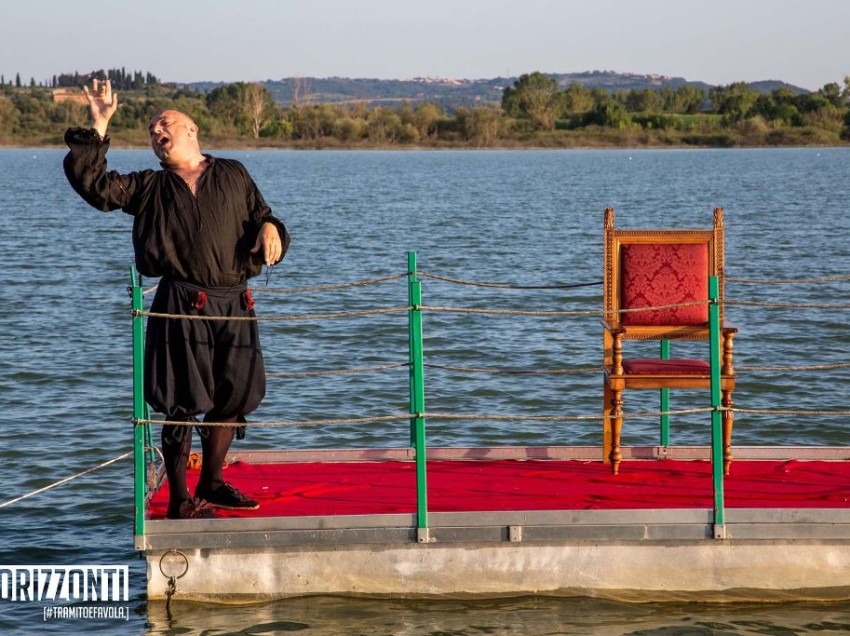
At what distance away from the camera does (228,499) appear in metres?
6.99

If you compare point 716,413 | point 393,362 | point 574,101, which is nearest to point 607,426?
point 716,413

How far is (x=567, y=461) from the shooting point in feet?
26.3

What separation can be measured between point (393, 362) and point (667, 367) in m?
8.88

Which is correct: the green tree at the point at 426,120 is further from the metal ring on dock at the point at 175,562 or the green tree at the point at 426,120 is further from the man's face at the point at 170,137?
the metal ring on dock at the point at 175,562

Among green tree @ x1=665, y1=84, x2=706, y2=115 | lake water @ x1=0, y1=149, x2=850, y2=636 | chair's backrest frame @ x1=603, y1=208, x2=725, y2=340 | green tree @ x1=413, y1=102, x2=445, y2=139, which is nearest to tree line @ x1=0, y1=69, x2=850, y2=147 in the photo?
green tree @ x1=413, y1=102, x2=445, y2=139

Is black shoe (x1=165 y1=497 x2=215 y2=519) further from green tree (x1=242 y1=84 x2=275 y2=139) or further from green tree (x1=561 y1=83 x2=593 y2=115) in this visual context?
green tree (x1=561 y1=83 x2=593 y2=115)

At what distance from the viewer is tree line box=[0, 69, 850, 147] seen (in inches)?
5699

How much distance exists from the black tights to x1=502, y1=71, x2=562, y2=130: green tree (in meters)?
145

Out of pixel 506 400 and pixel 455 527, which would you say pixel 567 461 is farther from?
pixel 506 400

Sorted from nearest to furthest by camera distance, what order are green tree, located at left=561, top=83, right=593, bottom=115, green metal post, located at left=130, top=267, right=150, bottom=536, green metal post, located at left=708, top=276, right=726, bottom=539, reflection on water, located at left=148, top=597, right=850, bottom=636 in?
1. green metal post, located at left=130, top=267, right=150, bottom=536
2. green metal post, located at left=708, top=276, right=726, bottom=539
3. reflection on water, located at left=148, top=597, right=850, bottom=636
4. green tree, located at left=561, top=83, right=593, bottom=115

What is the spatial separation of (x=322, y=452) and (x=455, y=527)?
1.61 metres

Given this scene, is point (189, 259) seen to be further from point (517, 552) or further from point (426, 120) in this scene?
point (426, 120)

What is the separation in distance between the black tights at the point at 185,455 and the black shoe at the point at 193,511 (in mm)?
24

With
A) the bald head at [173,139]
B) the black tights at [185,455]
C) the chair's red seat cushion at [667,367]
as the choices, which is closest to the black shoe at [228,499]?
the black tights at [185,455]
